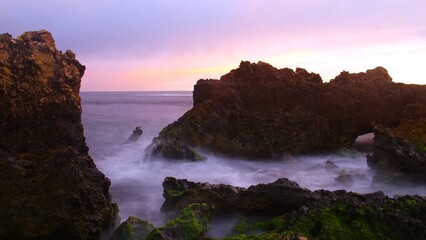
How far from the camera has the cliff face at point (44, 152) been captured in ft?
19.9

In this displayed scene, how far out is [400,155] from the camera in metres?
9.83

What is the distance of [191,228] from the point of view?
607cm

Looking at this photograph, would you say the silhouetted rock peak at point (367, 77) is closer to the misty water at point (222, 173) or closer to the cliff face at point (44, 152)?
the misty water at point (222, 173)

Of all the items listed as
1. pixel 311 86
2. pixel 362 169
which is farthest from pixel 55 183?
pixel 311 86

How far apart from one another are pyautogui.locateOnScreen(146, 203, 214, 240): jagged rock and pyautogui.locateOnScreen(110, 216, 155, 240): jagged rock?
1.32ft

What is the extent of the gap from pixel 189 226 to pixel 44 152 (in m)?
3.45

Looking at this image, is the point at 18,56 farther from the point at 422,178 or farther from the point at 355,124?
the point at 355,124

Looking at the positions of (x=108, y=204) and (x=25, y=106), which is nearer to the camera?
(x=108, y=204)

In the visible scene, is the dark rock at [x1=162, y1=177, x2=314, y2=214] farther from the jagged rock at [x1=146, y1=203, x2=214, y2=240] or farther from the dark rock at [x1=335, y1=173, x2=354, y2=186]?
the dark rock at [x1=335, y1=173, x2=354, y2=186]

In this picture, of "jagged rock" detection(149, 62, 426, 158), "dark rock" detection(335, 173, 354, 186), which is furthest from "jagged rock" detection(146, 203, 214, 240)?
"jagged rock" detection(149, 62, 426, 158)

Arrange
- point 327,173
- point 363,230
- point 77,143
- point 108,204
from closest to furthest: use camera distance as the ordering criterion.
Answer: point 363,230 < point 108,204 < point 77,143 < point 327,173

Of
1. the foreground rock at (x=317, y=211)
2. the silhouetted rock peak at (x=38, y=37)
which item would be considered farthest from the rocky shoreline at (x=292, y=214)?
the silhouetted rock peak at (x=38, y=37)

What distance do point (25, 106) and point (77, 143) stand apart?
1352mm

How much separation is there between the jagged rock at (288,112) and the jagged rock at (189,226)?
6.32 m
